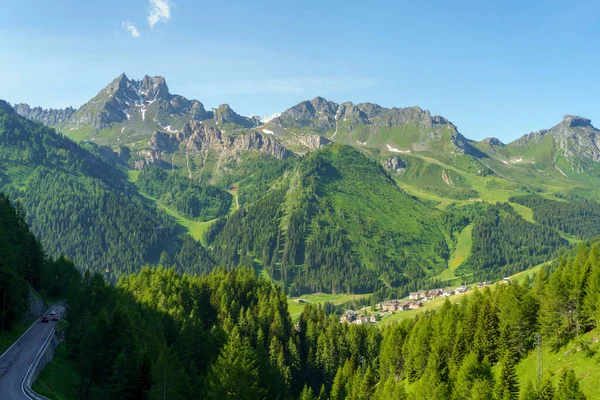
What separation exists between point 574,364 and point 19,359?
8442cm

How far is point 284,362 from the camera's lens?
13075 centimetres

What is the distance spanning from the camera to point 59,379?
6406 cm

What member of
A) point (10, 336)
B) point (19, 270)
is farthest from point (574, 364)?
point (19, 270)

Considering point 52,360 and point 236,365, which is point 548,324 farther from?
point 52,360

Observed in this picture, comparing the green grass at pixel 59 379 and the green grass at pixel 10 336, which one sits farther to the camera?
the green grass at pixel 10 336

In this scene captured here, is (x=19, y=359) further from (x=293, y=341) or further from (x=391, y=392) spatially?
(x=293, y=341)

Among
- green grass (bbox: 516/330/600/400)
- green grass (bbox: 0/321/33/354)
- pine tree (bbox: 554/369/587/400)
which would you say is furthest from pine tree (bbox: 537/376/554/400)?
green grass (bbox: 0/321/33/354)

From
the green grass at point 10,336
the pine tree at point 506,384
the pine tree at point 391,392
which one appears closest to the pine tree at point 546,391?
the pine tree at point 506,384

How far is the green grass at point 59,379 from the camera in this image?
187 feet

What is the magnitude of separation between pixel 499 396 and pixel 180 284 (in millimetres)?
88952

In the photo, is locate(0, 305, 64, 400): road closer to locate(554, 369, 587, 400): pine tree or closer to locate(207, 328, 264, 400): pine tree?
locate(207, 328, 264, 400): pine tree

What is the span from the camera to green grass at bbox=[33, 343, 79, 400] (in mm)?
56906

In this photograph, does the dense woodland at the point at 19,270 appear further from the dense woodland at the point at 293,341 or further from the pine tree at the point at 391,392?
the pine tree at the point at 391,392

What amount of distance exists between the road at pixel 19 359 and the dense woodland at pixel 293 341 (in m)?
5.13
